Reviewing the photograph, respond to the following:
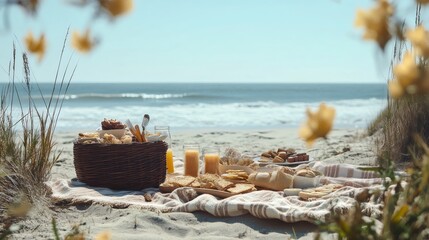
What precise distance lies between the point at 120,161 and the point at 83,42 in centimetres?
336

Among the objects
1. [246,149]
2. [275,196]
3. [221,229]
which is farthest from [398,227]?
[246,149]

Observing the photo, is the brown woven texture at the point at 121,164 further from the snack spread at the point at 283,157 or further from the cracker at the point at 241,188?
the snack spread at the point at 283,157

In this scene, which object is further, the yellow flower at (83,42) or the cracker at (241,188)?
the cracker at (241,188)

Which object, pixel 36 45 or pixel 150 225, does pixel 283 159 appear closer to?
pixel 150 225

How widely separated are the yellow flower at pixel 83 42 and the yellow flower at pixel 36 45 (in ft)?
0.24

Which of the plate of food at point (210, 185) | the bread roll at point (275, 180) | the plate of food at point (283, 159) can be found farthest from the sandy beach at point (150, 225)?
the plate of food at point (283, 159)

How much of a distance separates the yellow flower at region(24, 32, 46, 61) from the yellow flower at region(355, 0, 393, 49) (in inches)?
14.4

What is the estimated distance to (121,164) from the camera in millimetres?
3990

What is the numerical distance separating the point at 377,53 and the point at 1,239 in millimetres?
776

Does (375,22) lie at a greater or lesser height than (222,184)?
greater

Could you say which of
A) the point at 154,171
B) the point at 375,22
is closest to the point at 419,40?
the point at 375,22

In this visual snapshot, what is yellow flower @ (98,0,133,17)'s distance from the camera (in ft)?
2.11

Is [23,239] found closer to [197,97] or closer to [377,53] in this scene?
[377,53]

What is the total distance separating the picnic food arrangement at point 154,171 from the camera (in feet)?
12.6
